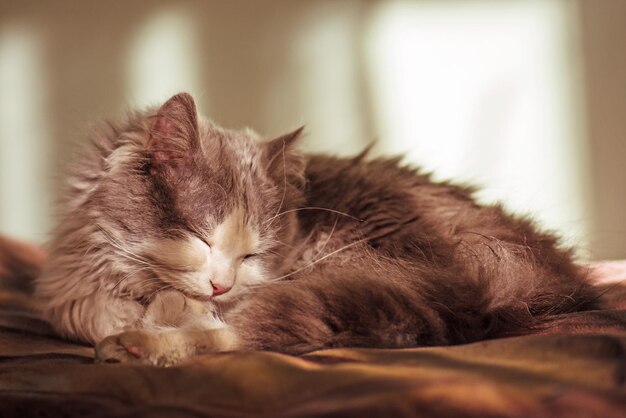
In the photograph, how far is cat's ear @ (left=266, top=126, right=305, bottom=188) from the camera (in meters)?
1.61

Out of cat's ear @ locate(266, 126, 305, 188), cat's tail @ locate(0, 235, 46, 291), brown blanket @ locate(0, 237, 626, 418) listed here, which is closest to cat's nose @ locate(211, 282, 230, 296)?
brown blanket @ locate(0, 237, 626, 418)

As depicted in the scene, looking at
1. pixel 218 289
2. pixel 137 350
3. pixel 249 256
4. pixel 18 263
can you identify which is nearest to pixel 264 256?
pixel 249 256

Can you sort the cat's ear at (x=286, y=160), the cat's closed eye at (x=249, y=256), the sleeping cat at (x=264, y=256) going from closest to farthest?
the sleeping cat at (x=264, y=256) → the cat's closed eye at (x=249, y=256) → the cat's ear at (x=286, y=160)

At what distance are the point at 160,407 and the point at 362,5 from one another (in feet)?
8.09

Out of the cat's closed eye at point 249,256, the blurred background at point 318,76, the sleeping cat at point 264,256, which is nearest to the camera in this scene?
the sleeping cat at point 264,256

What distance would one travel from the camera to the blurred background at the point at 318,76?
2.78m

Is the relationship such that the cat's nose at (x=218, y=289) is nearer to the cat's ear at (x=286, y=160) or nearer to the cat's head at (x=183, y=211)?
the cat's head at (x=183, y=211)

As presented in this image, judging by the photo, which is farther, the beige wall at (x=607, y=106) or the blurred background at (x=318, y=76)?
the blurred background at (x=318, y=76)

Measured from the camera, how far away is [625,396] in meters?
0.69

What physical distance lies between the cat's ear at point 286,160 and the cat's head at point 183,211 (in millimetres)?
112

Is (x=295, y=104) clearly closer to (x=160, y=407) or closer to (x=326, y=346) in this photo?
(x=326, y=346)

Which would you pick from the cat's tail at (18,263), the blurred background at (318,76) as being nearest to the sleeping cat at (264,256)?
the cat's tail at (18,263)

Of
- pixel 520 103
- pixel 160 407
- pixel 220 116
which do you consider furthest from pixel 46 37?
pixel 160 407

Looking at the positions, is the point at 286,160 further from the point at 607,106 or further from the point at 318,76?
the point at 607,106
